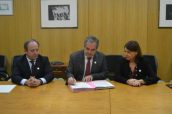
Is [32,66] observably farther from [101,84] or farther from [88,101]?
[88,101]

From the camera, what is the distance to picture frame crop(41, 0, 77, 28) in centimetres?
558

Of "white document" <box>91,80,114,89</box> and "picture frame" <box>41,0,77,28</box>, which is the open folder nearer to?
"white document" <box>91,80,114,89</box>

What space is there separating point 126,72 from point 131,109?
1245mm

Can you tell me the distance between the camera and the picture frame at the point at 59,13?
5582mm

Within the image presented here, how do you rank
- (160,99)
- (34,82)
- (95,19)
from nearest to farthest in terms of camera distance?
(160,99), (34,82), (95,19)

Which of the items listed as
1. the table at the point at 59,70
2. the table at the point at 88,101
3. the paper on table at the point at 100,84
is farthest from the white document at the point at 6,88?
the table at the point at 59,70

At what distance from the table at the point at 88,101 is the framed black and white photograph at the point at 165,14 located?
251cm

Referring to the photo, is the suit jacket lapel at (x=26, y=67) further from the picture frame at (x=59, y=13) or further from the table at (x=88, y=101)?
the picture frame at (x=59, y=13)

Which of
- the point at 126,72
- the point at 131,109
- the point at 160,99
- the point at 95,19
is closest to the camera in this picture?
the point at 131,109

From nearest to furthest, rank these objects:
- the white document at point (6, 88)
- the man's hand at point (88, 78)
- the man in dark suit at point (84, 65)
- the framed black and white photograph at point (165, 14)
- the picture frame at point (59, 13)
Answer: the white document at point (6, 88)
the man's hand at point (88, 78)
the man in dark suit at point (84, 65)
the framed black and white photograph at point (165, 14)
the picture frame at point (59, 13)

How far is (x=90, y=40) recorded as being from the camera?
12.0ft

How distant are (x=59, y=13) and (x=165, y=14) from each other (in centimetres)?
219

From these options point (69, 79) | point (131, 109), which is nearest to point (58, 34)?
point (69, 79)

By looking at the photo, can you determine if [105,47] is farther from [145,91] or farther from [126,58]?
[145,91]
